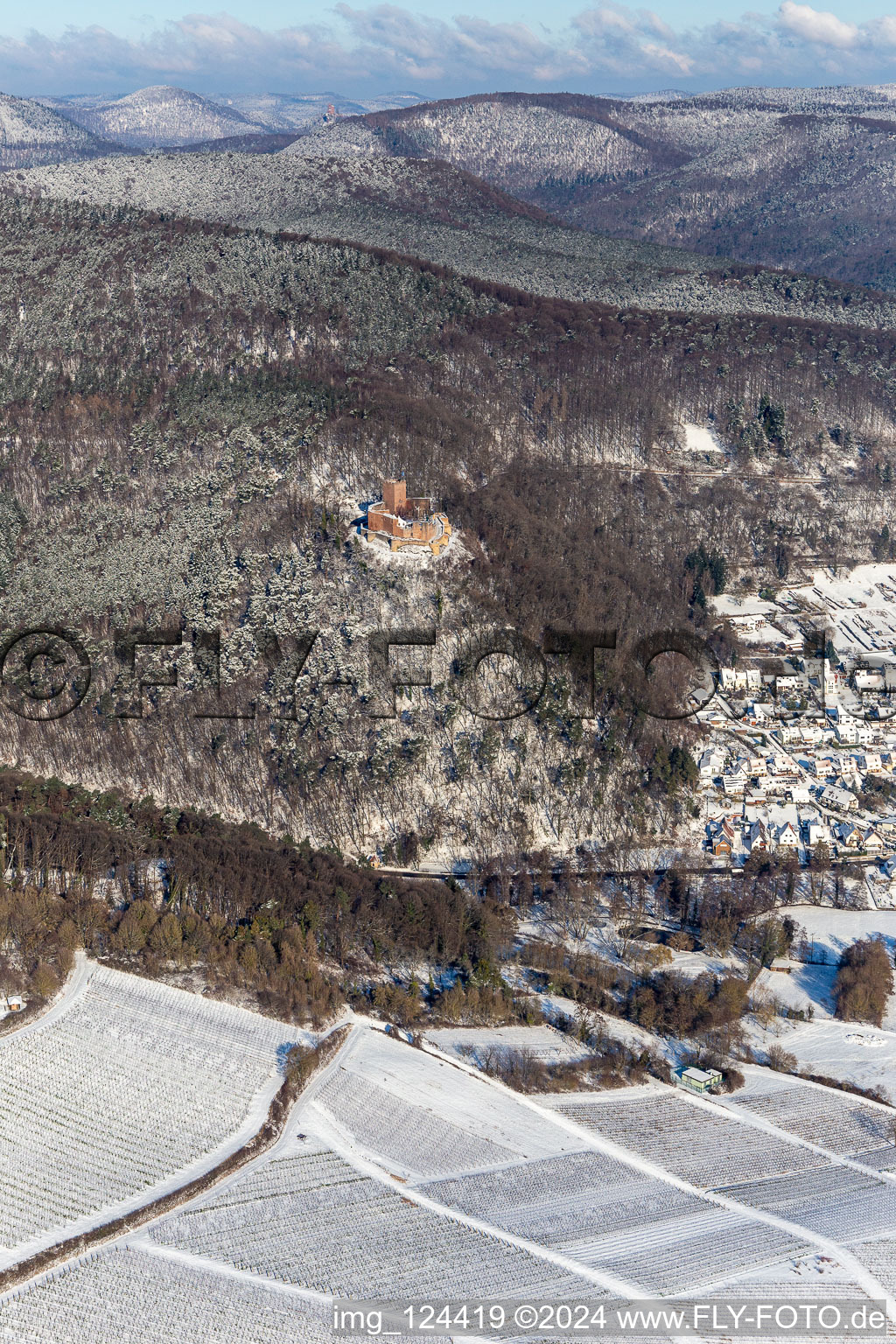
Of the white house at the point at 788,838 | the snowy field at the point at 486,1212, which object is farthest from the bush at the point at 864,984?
the white house at the point at 788,838

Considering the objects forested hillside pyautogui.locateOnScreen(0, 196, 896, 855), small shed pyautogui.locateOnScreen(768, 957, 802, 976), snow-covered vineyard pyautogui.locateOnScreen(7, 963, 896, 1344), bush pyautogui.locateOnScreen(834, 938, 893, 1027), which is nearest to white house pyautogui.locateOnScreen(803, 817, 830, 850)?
forested hillside pyautogui.locateOnScreen(0, 196, 896, 855)

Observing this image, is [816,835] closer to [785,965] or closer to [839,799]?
[839,799]

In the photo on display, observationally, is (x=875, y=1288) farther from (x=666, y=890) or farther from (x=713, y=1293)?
(x=666, y=890)

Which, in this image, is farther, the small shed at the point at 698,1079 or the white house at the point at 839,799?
the white house at the point at 839,799

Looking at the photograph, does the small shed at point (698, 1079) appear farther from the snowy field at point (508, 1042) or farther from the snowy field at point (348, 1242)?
the snowy field at point (348, 1242)

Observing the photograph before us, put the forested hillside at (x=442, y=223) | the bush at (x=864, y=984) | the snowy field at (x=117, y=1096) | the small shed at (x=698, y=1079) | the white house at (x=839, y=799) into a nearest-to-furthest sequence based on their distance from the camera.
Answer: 1. the snowy field at (x=117, y=1096)
2. the small shed at (x=698, y=1079)
3. the bush at (x=864, y=984)
4. the white house at (x=839, y=799)
5. the forested hillside at (x=442, y=223)

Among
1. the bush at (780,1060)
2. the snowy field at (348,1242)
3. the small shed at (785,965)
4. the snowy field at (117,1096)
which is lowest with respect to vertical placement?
the snowy field at (348,1242)

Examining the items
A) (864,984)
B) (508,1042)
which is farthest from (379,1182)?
(864,984)

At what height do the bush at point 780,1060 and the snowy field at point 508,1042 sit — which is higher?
the bush at point 780,1060
